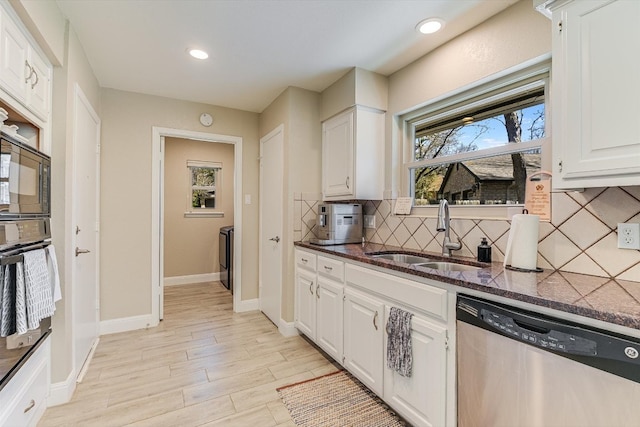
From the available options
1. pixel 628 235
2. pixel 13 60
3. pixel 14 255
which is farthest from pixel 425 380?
pixel 13 60

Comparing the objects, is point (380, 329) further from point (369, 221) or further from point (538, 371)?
point (369, 221)

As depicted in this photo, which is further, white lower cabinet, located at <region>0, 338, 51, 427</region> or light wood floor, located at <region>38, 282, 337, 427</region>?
light wood floor, located at <region>38, 282, 337, 427</region>

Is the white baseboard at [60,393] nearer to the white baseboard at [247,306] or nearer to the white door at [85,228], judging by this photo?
the white door at [85,228]

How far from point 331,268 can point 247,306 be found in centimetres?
175

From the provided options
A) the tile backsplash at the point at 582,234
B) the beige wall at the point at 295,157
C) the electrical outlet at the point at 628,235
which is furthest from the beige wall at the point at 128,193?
the electrical outlet at the point at 628,235

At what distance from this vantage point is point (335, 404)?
74.0 inches

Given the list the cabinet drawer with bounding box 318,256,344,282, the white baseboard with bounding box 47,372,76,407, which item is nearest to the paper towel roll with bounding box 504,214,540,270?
the cabinet drawer with bounding box 318,256,344,282

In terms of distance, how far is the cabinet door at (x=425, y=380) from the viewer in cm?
142

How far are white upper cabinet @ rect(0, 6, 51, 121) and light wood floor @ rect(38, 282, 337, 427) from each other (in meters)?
1.78

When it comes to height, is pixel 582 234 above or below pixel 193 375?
above

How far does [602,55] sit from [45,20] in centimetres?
268

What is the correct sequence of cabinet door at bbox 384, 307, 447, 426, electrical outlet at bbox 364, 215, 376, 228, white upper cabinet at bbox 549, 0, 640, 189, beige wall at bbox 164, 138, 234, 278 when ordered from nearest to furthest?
white upper cabinet at bbox 549, 0, 640, 189
cabinet door at bbox 384, 307, 447, 426
electrical outlet at bbox 364, 215, 376, 228
beige wall at bbox 164, 138, 234, 278

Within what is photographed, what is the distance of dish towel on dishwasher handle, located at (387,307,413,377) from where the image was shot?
5.19 ft

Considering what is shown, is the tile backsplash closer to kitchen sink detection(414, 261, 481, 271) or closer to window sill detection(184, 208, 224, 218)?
kitchen sink detection(414, 261, 481, 271)
